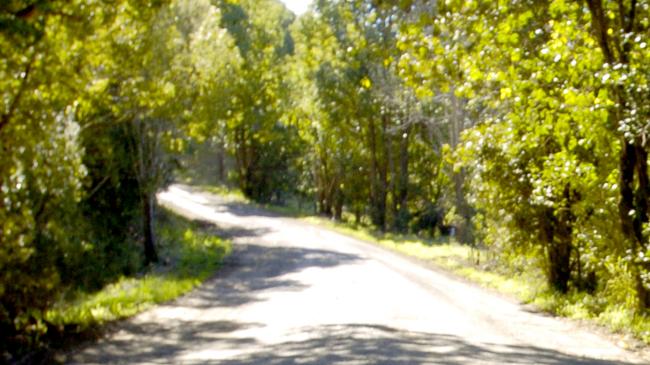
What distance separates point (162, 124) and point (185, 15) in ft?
11.5

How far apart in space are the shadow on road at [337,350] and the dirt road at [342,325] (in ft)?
0.05

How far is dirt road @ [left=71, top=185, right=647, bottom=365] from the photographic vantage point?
1064 centimetres

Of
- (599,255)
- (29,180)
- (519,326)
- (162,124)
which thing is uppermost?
(162,124)

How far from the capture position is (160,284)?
65.3ft

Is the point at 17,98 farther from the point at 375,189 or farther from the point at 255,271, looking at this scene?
the point at 375,189

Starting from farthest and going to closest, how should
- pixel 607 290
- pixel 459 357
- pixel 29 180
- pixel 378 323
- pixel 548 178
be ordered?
pixel 607 290 → pixel 548 178 → pixel 378 323 → pixel 29 180 → pixel 459 357

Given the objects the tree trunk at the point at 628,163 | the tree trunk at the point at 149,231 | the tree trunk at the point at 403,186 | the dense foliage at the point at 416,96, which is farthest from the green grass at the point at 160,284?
the tree trunk at the point at 403,186

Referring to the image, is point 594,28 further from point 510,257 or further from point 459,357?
point 510,257

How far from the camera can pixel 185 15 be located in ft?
75.8

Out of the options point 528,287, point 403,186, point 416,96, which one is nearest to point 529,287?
point 528,287

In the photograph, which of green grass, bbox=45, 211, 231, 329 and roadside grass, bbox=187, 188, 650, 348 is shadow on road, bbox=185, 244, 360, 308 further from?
roadside grass, bbox=187, 188, 650, 348

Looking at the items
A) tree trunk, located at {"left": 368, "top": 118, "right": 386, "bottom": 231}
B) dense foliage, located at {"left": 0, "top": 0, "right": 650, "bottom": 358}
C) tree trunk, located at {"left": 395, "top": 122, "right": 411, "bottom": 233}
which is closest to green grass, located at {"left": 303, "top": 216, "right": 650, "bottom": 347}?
dense foliage, located at {"left": 0, "top": 0, "right": 650, "bottom": 358}

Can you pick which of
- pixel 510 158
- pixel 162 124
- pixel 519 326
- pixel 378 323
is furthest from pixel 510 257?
pixel 162 124

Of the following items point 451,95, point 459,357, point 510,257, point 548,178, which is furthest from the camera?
point 451,95
